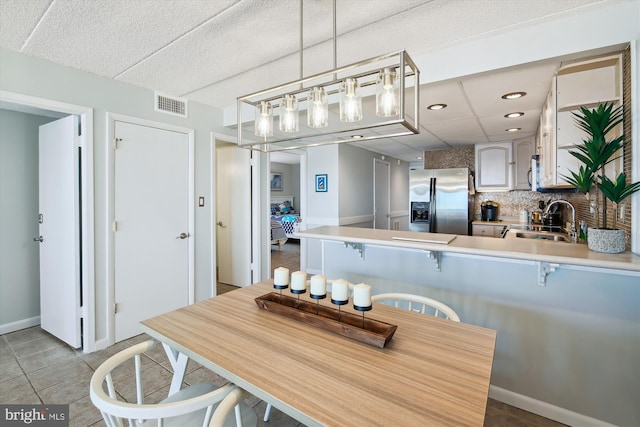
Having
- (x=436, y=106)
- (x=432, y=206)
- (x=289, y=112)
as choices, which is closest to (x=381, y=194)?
(x=432, y=206)

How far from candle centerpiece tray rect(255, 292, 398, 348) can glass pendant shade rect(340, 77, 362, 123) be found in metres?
0.95

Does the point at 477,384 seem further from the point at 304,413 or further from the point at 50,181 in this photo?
the point at 50,181

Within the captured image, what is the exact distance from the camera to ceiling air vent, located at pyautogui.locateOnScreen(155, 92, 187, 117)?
2958 millimetres

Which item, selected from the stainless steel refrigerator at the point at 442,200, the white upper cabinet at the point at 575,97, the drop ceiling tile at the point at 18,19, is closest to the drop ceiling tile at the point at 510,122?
the stainless steel refrigerator at the point at 442,200

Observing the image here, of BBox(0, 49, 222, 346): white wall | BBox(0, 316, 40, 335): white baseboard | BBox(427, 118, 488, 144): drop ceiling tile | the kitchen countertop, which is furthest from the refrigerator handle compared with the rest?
BBox(0, 316, 40, 335): white baseboard

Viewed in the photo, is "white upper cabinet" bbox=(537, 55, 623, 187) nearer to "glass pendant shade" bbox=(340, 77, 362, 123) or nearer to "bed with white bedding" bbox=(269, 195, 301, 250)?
"glass pendant shade" bbox=(340, 77, 362, 123)

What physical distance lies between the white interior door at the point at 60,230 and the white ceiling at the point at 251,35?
0.73m

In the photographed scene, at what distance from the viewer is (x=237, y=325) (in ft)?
4.58

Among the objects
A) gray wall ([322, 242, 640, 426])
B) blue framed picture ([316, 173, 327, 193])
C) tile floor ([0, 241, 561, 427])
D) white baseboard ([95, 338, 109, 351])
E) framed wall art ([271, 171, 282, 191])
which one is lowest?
tile floor ([0, 241, 561, 427])

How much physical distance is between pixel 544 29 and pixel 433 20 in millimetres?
687

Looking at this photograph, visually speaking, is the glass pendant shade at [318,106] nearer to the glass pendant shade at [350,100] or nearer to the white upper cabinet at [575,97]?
the glass pendant shade at [350,100]

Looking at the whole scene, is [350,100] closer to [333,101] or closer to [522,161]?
[333,101]

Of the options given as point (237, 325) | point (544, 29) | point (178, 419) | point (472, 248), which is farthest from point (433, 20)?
point (178, 419)

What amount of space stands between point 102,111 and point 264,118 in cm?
182
